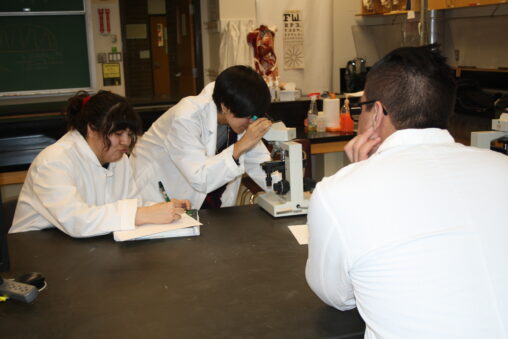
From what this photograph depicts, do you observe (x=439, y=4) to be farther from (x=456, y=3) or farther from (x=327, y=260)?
(x=327, y=260)

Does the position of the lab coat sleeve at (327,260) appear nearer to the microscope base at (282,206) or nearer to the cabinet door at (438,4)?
the microscope base at (282,206)

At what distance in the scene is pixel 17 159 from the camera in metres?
3.26

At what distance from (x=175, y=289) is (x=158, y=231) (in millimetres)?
395

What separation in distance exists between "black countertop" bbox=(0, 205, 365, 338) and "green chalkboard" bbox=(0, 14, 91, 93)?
4.32 meters

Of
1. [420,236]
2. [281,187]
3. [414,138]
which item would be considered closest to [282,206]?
[281,187]

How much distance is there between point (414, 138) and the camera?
116cm

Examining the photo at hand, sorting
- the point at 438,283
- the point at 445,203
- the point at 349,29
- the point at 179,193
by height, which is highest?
the point at 349,29

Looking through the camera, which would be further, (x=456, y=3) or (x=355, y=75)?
(x=355, y=75)

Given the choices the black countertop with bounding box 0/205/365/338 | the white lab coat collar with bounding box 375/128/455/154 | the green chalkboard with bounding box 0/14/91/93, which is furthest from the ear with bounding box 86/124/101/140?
the green chalkboard with bounding box 0/14/91/93

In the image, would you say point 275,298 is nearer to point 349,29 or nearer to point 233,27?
point 233,27

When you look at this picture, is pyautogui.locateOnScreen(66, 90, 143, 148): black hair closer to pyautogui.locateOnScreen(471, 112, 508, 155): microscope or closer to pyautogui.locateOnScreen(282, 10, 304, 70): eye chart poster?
pyautogui.locateOnScreen(471, 112, 508, 155): microscope

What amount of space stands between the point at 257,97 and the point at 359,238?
1365 mm

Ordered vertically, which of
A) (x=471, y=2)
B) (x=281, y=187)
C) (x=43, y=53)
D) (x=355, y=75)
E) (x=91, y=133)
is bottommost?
(x=281, y=187)

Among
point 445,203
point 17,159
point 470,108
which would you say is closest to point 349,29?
point 470,108
